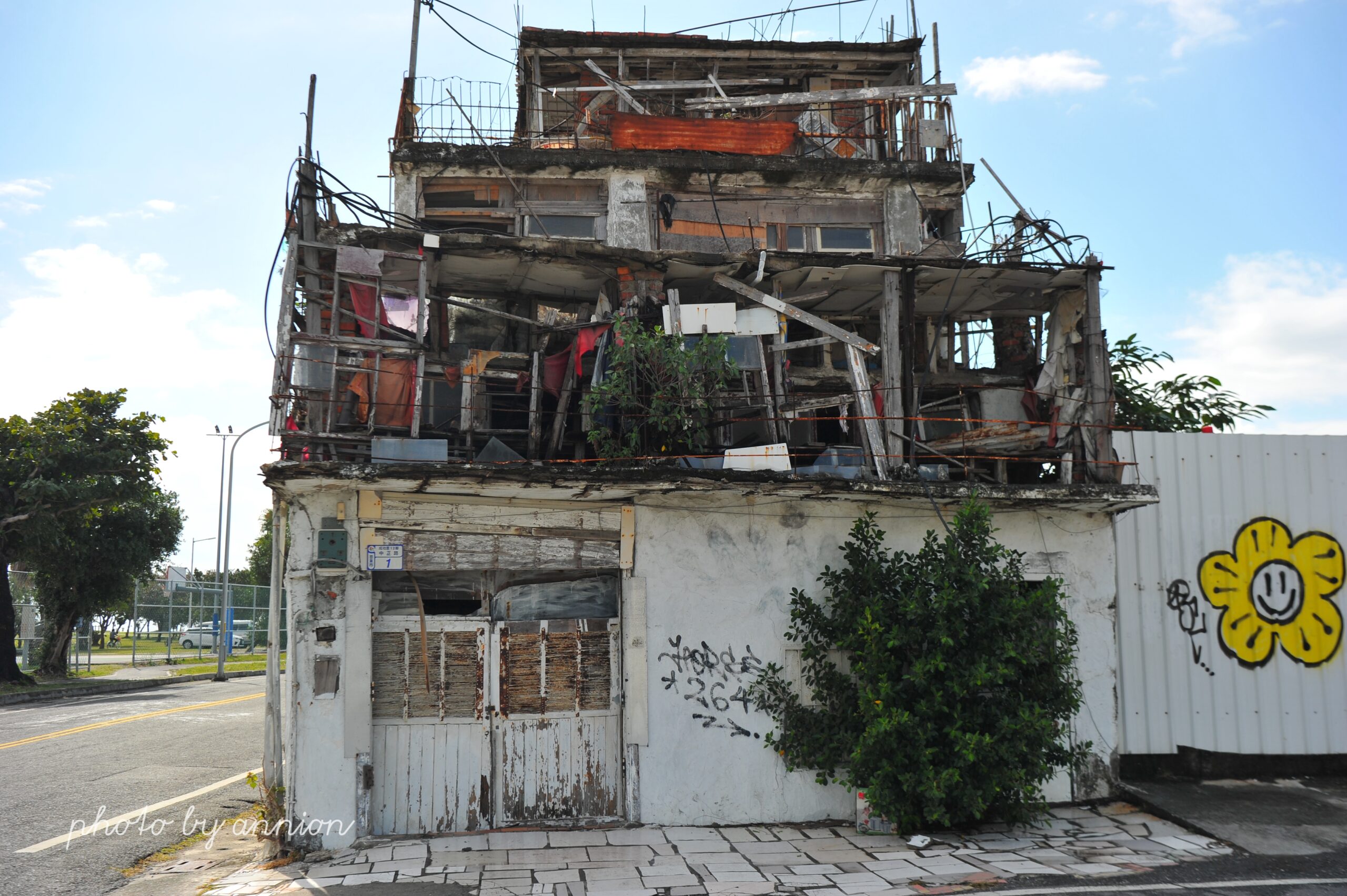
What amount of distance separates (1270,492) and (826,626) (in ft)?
18.6

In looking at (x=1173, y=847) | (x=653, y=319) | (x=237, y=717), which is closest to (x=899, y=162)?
(x=653, y=319)

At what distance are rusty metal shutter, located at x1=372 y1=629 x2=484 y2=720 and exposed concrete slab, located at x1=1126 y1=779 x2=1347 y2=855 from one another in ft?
22.7

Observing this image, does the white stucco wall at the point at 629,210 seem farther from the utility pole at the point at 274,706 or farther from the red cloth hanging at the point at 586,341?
the utility pole at the point at 274,706

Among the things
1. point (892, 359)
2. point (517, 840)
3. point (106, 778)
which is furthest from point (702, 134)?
point (106, 778)

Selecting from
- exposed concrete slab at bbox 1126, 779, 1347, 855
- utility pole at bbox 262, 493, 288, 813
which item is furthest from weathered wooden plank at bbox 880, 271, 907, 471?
utility pole at bbox 262, 493, 288, 813

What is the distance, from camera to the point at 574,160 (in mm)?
14555

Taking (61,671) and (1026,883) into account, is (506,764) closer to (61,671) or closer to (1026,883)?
(1026,883)

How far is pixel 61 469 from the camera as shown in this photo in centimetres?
2300

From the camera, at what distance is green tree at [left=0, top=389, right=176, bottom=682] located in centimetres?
2233

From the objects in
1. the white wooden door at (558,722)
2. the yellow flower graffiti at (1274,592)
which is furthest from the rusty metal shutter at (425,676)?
the yellow flower graffiti at (1274,592)

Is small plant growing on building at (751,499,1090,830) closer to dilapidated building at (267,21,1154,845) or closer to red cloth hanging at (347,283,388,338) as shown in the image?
dilapidated building at (267,21,1154,845)

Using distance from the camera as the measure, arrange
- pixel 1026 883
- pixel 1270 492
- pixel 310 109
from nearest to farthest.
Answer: pixel 1026 883 → pixel 310 109 → pixel 1270 492

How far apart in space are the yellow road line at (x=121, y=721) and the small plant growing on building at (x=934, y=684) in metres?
12.4

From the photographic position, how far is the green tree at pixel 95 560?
79.4 feet
